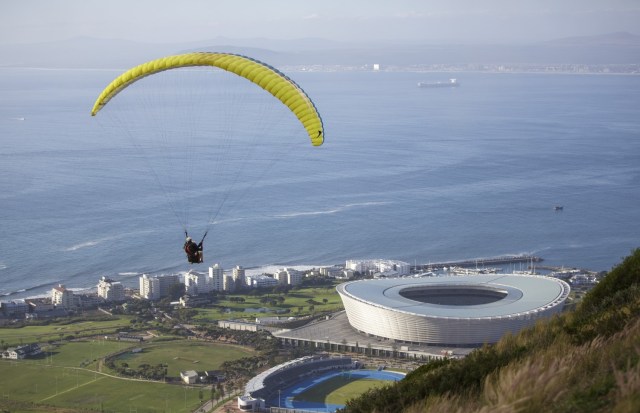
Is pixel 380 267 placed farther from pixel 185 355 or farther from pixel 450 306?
pixel 185 355

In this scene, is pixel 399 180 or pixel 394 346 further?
pixel 399 180

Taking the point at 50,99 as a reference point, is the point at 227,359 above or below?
below

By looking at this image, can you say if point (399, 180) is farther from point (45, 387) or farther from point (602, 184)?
point (45, 387)

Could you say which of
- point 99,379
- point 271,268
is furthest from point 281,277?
point 99,379

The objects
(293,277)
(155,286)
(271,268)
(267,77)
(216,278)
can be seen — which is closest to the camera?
(267,77)

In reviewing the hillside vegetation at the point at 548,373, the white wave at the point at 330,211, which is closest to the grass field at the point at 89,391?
the hillside vegetation at the point at 548,373

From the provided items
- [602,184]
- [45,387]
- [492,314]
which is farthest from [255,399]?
[602,184]
